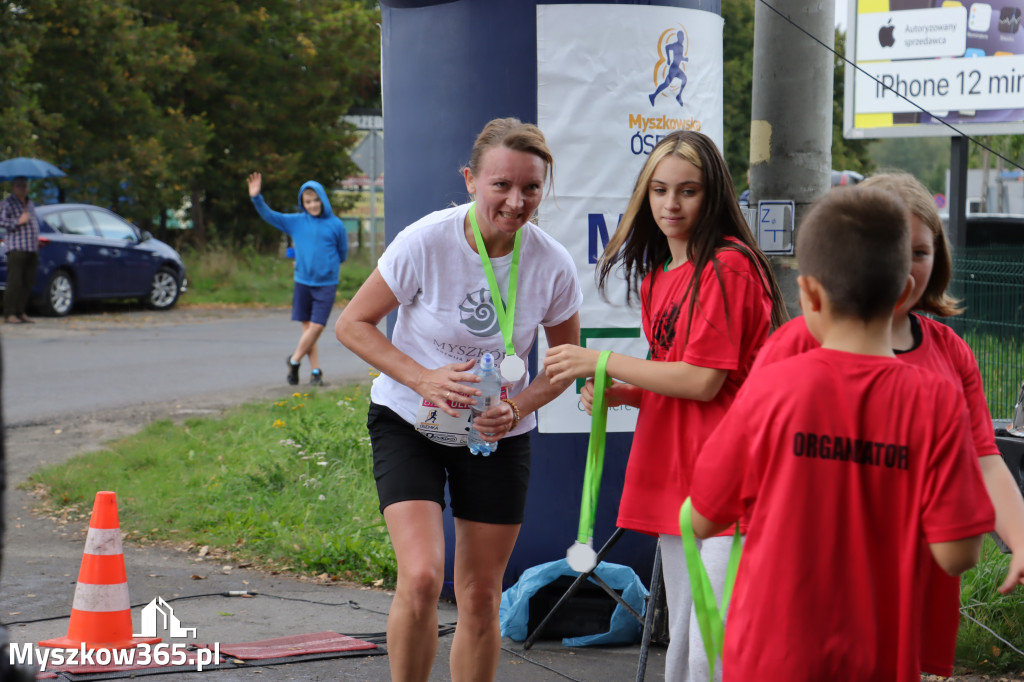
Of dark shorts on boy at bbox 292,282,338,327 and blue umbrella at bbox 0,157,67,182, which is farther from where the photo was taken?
blue umbrella at bbox 0,157,67,182

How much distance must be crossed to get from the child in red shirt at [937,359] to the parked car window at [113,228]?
18.0 meters

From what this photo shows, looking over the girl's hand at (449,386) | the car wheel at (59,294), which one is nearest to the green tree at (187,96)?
the car wheel at (59,294)

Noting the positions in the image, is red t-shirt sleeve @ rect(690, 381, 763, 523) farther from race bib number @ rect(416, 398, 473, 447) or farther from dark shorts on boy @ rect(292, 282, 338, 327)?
dark shorts on boy @ rect(292, 282, 338, 327)

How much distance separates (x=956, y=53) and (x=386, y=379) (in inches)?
392

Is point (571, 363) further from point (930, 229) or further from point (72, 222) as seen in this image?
point (72, 222)

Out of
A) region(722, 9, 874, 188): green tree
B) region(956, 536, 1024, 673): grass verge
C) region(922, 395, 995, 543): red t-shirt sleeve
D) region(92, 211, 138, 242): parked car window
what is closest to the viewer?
region(922, 395, 995, 543): red t-shirt sleeve

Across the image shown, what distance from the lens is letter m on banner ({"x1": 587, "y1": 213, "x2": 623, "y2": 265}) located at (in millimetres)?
5086

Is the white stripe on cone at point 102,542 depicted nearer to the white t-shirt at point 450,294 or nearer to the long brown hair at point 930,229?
the white t-shirt at point 450,294

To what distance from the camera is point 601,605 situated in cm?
502

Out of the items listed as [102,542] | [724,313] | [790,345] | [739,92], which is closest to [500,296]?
[724,313]

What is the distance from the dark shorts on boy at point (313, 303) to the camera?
11.7 m

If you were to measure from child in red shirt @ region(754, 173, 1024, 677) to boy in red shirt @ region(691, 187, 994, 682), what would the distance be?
203mm

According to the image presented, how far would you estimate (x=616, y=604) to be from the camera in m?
5.00

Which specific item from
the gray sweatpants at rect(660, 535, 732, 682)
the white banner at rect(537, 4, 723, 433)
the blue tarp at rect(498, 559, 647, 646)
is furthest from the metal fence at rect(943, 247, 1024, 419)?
the gray sweatpants at rect(660, 535, 732, 682)
